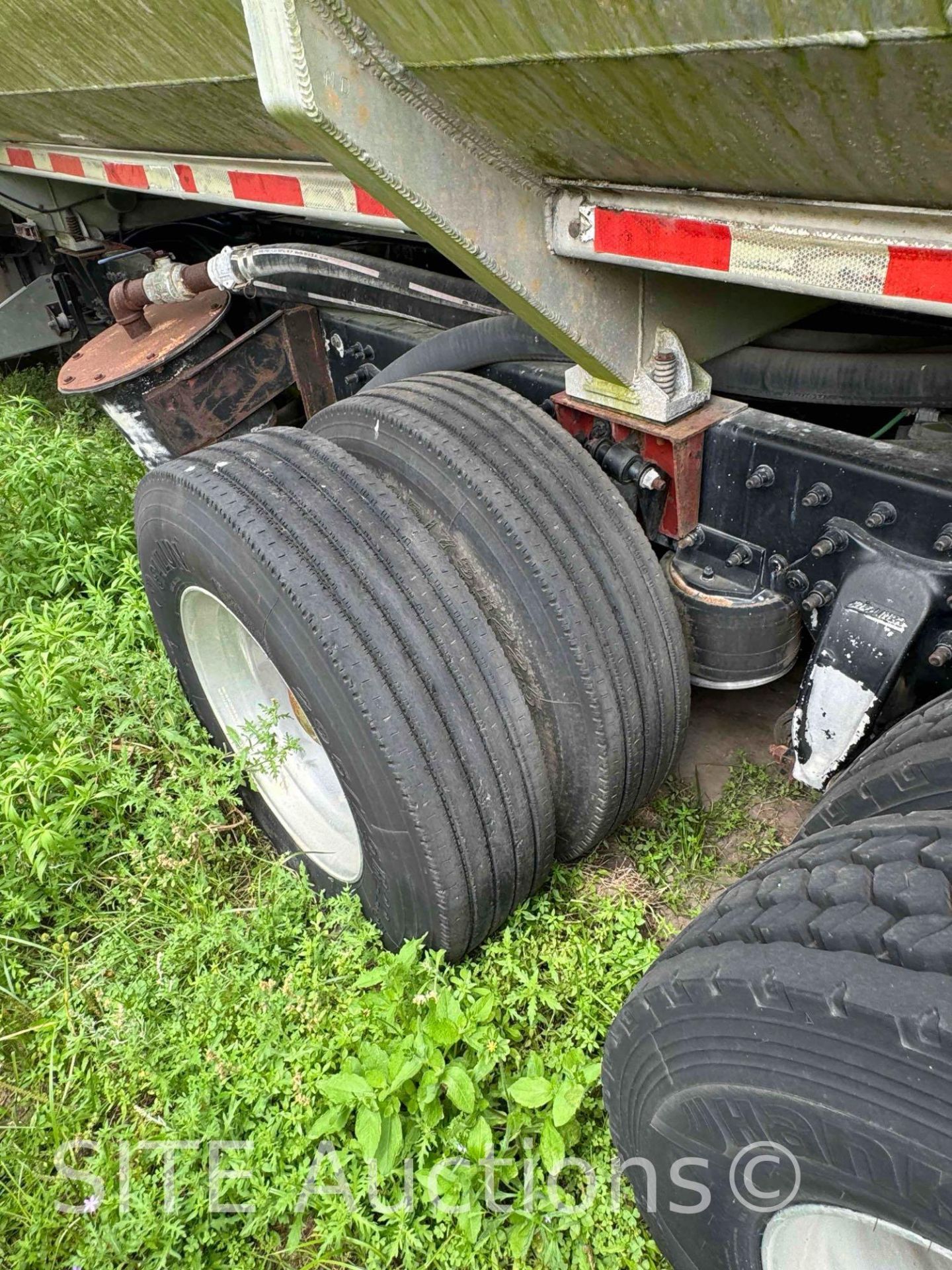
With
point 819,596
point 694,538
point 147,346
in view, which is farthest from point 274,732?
point 147,346

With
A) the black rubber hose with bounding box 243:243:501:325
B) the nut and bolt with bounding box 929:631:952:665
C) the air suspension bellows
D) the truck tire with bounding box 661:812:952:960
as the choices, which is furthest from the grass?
the black rubber hose with bounding box 243:243:501:325

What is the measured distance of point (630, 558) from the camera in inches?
74.7

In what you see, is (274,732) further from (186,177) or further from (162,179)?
(162,179)

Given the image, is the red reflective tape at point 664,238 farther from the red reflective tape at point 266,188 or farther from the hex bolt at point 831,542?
the red reflective tape at point 266,188

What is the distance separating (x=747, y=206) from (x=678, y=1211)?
1.46 m

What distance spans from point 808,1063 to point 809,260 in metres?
1.05

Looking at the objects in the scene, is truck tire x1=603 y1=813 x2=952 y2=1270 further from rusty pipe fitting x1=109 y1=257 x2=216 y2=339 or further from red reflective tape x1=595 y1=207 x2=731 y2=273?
rusty pipe fitting x1=109 y1=257 x2=216 y2=339

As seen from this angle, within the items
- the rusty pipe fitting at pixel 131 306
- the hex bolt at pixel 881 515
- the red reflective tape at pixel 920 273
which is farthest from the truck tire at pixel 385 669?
the rusty pipe fitting at pixel 131 306

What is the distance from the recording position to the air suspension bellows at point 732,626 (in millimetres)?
1861

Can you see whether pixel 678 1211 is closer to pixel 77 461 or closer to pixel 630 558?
pixel 630 558

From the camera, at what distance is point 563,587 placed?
1822mm

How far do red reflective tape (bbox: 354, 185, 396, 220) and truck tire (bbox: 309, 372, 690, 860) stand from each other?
1.39ft

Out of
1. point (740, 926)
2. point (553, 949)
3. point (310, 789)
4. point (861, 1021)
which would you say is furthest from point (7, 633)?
point (861, 1021)

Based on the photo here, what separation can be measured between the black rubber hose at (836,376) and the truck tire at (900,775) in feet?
2.10
